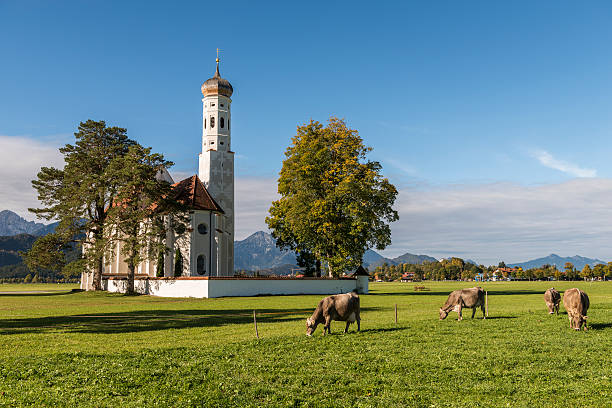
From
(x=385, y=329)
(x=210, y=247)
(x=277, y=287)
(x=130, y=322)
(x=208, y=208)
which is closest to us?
(x=385, y=329)

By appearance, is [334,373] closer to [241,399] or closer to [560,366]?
[241,399]

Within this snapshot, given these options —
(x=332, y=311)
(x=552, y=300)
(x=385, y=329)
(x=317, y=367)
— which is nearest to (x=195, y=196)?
(x=552, y=300)

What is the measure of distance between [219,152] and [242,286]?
101ft

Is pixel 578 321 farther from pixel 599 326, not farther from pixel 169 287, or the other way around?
pixel 169 287

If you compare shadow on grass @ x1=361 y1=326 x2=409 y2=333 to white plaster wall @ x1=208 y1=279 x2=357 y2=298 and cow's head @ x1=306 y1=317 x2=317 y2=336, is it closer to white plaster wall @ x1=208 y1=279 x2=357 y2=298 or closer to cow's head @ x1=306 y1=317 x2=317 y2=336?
cow's head @ x1=306 y1=317 x2=317 y2=336

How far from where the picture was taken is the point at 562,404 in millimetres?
9258

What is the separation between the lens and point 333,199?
1976 inches

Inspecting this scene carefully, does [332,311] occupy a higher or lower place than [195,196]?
lower

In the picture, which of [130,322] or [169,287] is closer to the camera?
[130,322]

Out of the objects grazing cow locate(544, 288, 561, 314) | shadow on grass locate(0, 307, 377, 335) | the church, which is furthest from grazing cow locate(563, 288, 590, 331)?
the church

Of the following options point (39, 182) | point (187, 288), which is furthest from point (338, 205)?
point (39, 182)

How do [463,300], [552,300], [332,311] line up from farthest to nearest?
[552,300] → [463,300] → [332,311]

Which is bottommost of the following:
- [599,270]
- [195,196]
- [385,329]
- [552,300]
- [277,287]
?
[599,270]

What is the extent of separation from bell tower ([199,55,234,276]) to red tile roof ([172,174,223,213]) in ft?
18.9
